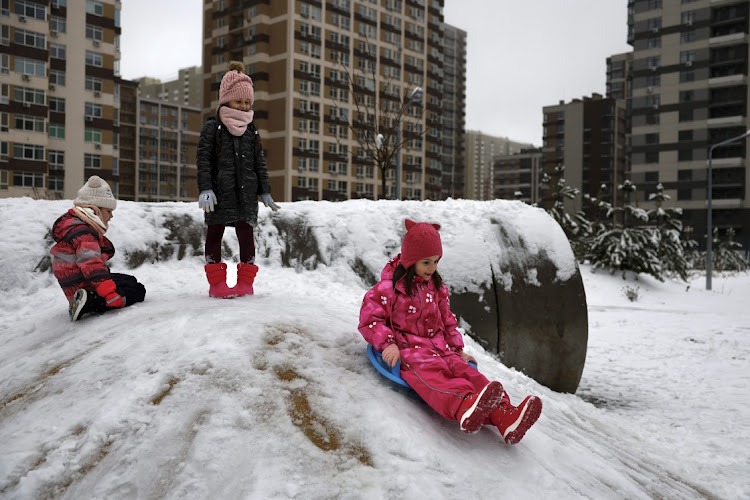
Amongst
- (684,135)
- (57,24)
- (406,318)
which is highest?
(57,24)

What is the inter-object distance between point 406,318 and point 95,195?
2.60m

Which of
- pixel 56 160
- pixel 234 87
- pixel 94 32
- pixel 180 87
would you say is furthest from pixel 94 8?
pixel 180 87

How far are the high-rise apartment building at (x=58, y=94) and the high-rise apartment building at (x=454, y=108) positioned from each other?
64.4 m

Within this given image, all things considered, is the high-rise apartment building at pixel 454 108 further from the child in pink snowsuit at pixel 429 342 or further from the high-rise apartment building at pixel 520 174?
the child in pink snowsuit at pixel 429 342

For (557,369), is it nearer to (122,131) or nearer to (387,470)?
(387,470)

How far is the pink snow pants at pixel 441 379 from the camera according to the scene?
8.52 feet

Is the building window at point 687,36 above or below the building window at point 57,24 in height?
above

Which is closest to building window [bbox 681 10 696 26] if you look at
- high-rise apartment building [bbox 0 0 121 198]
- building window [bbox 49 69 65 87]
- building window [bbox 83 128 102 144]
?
high-rise apartment building [bbox 0 0 121 198]

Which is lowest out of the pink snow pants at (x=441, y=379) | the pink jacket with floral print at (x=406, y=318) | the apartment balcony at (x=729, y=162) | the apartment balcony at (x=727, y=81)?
the pink snow pants at (x=441, y=379)

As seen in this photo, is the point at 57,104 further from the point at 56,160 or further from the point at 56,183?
the point at 56,183

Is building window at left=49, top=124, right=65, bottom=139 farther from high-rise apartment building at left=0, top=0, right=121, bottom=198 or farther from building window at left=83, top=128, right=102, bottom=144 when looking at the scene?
building window at left=83, top=128, right=102, bottom=144

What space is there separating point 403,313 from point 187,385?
1.20m

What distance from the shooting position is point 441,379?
2705mm

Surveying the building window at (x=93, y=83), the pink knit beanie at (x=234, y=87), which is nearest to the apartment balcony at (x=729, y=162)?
the building window at (x=93, y=83)
